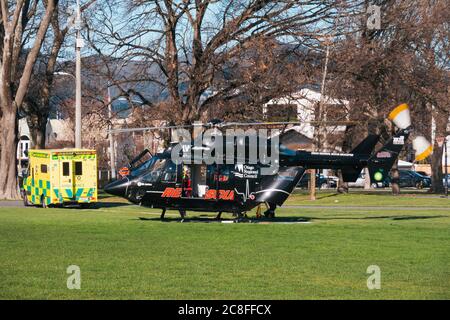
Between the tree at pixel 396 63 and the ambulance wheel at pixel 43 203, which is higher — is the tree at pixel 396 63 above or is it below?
A: above

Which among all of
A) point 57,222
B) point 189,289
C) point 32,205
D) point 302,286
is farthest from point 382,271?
point 32,205

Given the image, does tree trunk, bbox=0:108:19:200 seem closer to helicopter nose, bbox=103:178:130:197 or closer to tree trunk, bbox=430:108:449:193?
helicopter nose, bbox=103:178:130:197

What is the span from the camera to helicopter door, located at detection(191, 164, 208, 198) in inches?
1094

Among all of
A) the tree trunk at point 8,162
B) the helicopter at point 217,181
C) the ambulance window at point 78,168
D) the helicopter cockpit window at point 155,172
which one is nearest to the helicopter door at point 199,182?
the helicopter at point 217,181

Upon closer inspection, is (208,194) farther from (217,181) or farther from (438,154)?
(438,154)

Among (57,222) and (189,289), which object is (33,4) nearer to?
(57,222)

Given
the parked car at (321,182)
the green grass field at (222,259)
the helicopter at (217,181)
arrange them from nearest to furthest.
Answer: the green grass field at (222,259) → the helicopter at (217,181) → the parked car at (321,182)

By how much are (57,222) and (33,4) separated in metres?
30.3

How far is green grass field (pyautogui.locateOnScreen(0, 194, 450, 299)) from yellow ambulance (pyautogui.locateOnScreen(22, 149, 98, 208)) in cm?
1200

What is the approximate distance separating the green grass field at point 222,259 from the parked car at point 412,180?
54.4m

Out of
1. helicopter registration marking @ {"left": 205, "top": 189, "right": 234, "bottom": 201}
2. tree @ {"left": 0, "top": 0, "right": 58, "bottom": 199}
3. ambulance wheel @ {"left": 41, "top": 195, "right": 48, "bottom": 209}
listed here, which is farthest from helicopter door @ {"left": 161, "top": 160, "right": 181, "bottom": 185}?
tree @ {"left": 0, "top": 0, "right": 58, "bottom": 199}

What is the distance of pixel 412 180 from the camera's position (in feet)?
270

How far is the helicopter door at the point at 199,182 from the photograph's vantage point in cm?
2778

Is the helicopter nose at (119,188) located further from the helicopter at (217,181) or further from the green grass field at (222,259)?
the green grass field at (222,259)
